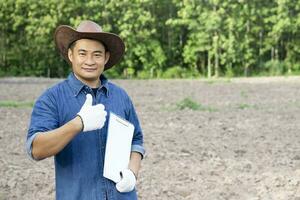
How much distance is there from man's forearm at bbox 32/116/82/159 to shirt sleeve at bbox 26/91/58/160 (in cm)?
4

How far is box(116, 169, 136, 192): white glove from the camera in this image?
2420mm

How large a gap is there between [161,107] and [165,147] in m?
5.40

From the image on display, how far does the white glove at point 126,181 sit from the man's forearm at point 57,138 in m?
0.28

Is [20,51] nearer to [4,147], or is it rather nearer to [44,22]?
[44,22]

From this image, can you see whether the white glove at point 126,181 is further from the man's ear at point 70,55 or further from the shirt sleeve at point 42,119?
the man's ear at point 70,55

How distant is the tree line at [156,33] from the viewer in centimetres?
3475

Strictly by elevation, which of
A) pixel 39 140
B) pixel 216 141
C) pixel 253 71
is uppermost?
pixel 39 140

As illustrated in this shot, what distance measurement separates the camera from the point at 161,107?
12977 mm

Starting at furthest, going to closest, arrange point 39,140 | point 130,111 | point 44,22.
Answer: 1. point 44,22
2. point 130,111
3. point 39,140

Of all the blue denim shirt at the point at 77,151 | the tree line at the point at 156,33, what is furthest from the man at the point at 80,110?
the tree line at the point at 156,33

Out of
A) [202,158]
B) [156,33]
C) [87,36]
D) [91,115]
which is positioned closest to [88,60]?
[87,36]

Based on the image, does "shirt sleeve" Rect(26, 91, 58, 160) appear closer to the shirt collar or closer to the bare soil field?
the shirt collar

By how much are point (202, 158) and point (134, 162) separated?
4335 millimetres

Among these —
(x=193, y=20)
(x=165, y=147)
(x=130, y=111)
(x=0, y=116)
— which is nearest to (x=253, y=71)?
(x=193, y=20)
